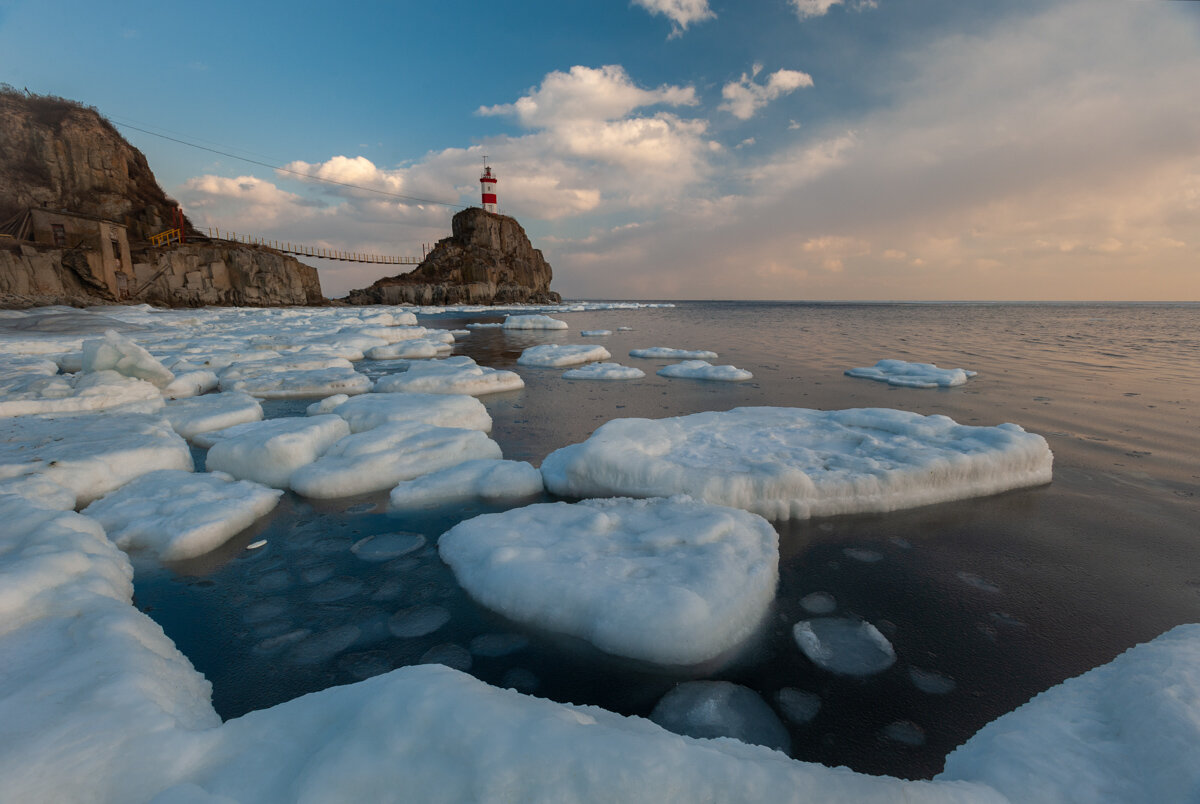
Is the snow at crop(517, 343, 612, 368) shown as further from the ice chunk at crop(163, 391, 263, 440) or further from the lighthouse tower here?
the lighthouse tower

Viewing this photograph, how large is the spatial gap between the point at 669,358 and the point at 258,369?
8549mm

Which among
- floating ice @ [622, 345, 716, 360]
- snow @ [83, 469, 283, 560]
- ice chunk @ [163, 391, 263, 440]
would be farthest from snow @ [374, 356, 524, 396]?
floating ice @ [622, 345, 716, 360]

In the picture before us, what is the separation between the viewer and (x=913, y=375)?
343 inches

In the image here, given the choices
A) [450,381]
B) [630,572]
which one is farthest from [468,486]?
[450,381]

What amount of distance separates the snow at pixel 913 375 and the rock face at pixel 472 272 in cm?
4969

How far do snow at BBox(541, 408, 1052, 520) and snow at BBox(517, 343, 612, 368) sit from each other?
6.63 meters

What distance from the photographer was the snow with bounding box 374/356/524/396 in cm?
755

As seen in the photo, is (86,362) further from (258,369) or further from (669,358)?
(669,358)

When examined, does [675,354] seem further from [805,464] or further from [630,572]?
[630,572]

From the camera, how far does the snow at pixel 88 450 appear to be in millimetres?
3406

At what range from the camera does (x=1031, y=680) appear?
1.98 m

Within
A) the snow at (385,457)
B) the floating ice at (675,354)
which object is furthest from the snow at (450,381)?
the floating ice at (675,354)

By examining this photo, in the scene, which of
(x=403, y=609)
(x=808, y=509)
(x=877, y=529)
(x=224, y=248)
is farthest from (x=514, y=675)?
(x=224, y=248)

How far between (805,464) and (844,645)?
1827 mm
